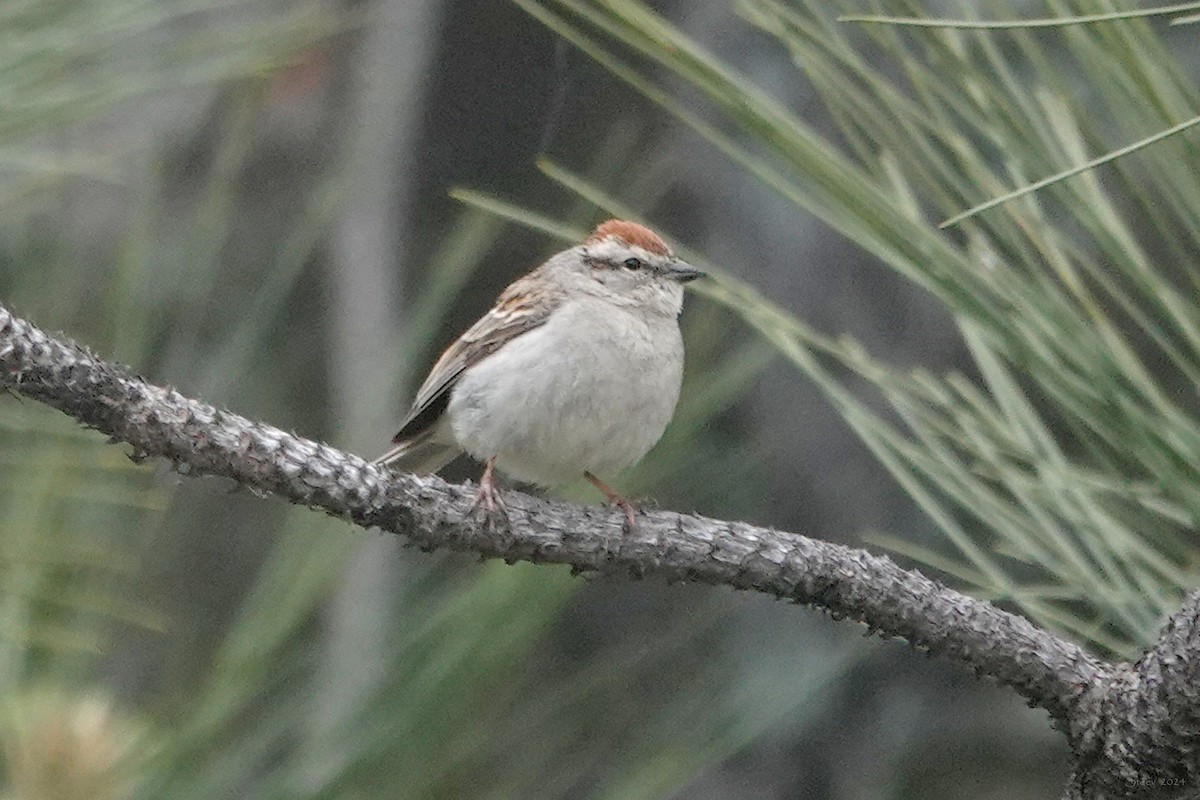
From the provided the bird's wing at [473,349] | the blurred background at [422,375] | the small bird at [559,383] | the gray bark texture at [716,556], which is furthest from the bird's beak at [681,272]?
the gray bark texture at [716,556]

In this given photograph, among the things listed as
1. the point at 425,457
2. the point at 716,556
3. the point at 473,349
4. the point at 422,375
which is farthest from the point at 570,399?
the point at 422,375

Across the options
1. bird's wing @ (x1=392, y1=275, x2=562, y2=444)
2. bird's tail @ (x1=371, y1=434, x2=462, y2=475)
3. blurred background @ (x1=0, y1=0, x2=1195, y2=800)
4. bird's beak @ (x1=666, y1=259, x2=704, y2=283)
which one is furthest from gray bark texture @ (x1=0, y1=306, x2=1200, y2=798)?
bird's beak @ (x1=666, y1=259, x2=704, y2=283)

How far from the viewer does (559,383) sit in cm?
286

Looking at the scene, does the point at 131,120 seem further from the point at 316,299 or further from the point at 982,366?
the point at 982,366

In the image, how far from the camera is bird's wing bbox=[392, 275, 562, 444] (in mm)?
3113

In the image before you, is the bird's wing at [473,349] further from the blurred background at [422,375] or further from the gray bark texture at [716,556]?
the gray bark texture at [716,556]

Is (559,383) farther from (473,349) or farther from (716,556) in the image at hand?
(716,556)

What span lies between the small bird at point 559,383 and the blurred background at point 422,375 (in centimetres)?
13

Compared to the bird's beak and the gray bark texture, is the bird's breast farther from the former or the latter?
the gray bark texture

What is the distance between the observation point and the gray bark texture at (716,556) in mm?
1303

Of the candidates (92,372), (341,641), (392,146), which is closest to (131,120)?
(392,146)

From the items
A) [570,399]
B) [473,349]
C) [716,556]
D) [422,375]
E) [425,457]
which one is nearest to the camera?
[716,556]

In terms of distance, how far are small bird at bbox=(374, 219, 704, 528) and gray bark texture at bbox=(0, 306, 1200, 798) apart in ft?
3.34

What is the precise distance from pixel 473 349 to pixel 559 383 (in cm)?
35
